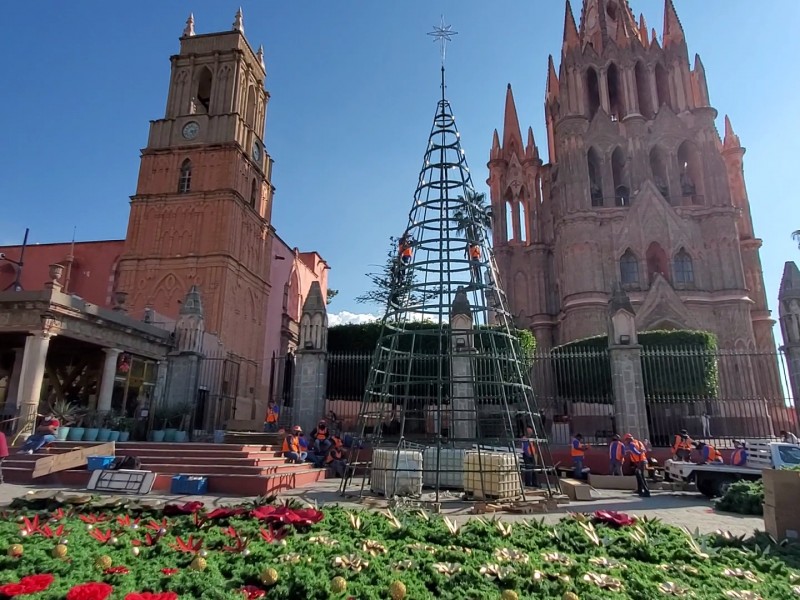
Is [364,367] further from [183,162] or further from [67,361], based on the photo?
[183,162]

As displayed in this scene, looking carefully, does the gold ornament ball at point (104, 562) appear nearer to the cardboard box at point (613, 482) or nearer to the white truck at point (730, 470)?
the white truck at point (730, 470)

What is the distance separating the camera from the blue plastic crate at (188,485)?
10602mm

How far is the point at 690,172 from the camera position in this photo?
35.8 m

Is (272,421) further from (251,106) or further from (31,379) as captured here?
(251,106)

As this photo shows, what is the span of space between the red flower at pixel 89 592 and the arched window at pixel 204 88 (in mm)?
38109

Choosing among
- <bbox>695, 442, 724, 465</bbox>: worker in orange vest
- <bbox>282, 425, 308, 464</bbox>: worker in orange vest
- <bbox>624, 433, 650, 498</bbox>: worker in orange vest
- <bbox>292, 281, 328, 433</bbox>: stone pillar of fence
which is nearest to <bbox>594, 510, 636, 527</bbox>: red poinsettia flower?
<bbox>624, 433, 650, 498</bbox>: worker in orange vest

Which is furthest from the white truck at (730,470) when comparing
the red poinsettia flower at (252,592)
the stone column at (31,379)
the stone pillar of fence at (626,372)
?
the stone column at (31,379)

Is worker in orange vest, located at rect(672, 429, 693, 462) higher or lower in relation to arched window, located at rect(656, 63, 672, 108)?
lower

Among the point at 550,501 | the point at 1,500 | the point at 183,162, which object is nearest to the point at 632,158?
the point at 183,162

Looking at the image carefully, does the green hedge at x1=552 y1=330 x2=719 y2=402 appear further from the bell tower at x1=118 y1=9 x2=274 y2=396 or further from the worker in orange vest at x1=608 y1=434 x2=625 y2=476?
the bell tower at x1=118 y1=9 x2=274 y2=396

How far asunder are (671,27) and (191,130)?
34.3 meters

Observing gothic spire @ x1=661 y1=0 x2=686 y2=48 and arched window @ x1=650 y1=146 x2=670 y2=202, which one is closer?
arched window @ x1=650 y1=146 x2=670 y2=202

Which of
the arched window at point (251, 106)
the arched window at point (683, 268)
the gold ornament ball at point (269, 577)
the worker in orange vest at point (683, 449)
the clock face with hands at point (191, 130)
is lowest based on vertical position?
the gold ornament ball at point (269, 577)

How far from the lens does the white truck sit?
36.8ft
